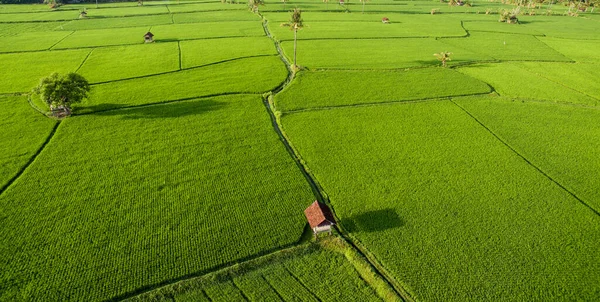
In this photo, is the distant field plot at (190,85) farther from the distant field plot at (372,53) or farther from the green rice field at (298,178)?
the distant field plot at (372,53)

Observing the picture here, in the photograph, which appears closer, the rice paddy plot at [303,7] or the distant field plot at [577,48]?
the distant field plot at [577,48]

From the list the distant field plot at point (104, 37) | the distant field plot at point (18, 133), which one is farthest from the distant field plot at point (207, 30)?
the distant field plot at point (18, 133)

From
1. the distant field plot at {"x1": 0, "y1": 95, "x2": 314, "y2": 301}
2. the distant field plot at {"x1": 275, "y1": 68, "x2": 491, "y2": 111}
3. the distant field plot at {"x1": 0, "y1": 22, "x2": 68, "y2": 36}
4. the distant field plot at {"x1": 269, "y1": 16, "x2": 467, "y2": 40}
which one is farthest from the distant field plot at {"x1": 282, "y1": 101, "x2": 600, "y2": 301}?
the distant field plot at {"x1": 0, "y1": 22, "x2": 68, "y2": 36}

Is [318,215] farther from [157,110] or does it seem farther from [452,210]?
[157,110]

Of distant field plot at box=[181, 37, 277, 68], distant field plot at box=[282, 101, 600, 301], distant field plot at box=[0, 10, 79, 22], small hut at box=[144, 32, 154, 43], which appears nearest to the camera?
distant field plot at box=[282, 101, 600, 301]

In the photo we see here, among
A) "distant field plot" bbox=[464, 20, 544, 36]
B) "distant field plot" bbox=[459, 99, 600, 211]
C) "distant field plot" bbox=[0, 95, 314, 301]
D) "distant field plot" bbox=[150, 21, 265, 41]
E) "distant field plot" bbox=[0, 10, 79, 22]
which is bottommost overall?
"distant field plot" bbox=[0, 95, 314, 301]

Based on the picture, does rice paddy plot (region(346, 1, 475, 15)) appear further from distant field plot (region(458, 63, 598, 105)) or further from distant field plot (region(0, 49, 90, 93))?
distant field plot (region(0, 49, 90, 93))

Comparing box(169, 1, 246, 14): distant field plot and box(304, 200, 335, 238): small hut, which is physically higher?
box(169, 1, 246, 14): distant field plot
